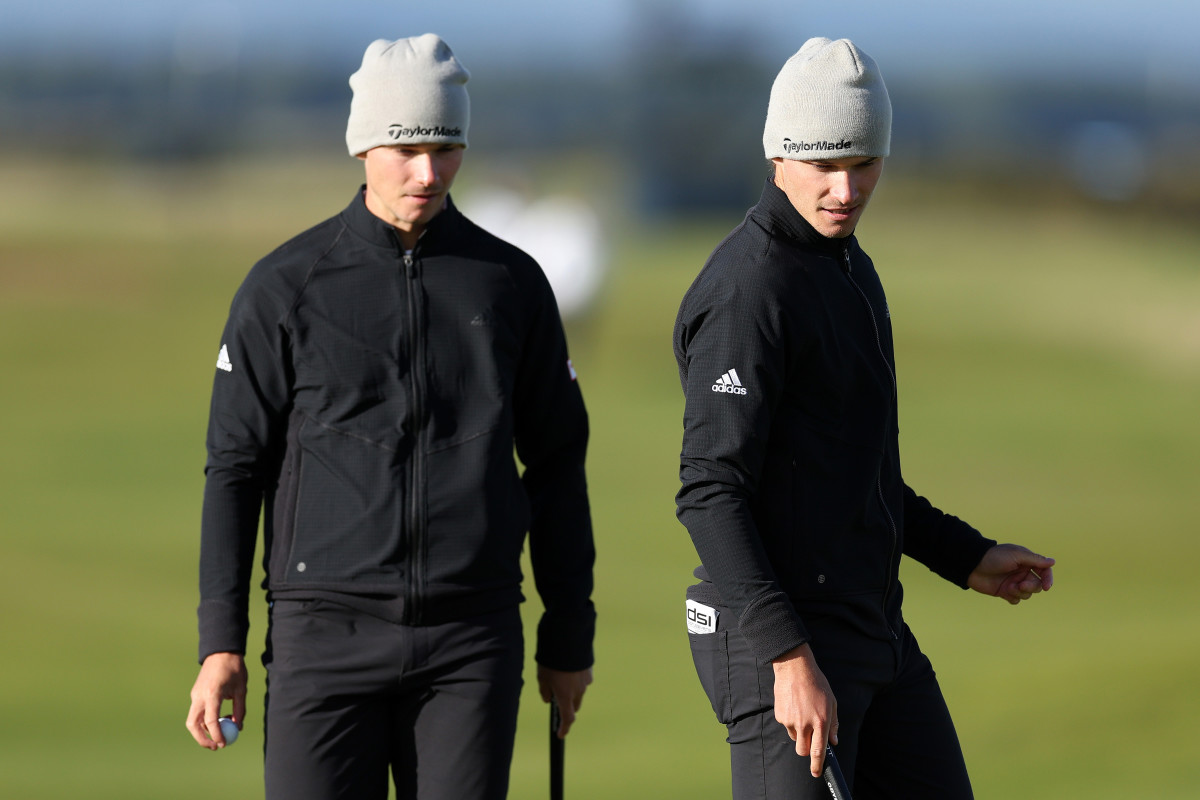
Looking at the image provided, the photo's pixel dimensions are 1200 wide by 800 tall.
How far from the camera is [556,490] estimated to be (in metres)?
3.73

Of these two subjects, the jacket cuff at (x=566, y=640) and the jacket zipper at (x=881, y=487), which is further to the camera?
the jacket cuff at (x=566, y=640)

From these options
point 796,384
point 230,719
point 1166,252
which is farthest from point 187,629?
point 1166,252

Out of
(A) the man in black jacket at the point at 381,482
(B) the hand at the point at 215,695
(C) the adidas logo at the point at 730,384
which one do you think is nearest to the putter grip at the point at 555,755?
(A) the man in black jacket at the point at 381,482

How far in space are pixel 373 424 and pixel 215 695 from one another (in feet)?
2.16

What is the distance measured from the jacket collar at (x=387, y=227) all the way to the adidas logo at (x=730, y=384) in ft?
2.93

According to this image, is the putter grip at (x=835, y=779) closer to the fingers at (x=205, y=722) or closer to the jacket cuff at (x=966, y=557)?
the jacket cuff at (x=966, y=557)

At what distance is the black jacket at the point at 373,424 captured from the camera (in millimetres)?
3381

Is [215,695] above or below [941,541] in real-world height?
below

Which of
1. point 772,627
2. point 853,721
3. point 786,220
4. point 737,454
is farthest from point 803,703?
point 786,220

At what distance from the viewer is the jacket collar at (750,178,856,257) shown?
309 centimetres

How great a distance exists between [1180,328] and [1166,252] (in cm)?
1706

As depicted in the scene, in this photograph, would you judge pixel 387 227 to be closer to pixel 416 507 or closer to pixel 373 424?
pixel 373 424

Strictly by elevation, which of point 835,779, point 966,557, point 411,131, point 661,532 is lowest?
point 835,779

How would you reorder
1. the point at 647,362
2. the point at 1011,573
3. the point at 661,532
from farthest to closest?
the point at 647,362 → the point at 661,532 → the point at 1011,573
